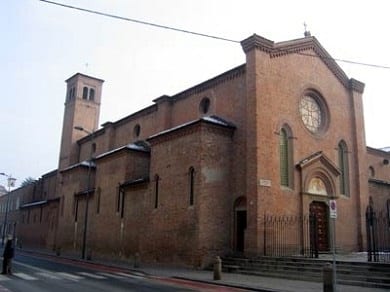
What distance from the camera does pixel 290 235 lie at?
21953mm

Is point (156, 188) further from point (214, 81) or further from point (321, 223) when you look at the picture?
point (321, 223)

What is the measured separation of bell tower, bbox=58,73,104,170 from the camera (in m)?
43.5

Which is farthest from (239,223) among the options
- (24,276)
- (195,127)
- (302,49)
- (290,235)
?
(302,49)

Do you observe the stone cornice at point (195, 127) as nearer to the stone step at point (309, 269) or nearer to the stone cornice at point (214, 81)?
the stone cornice at point (214, 81)

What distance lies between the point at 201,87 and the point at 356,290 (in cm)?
1639

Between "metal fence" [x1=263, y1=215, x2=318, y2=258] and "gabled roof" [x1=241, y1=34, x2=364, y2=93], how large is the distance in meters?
8.95

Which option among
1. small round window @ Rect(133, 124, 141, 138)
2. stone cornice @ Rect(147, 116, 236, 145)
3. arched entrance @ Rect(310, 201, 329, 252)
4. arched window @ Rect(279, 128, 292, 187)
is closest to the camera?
stone cornice @ Rect(147, 116, 236, 145)

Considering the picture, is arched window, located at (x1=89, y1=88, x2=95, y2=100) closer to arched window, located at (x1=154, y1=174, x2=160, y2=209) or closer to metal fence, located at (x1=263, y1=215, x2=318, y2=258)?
arched window, located at (x1=154, y1=174, x2=160, y2=209)

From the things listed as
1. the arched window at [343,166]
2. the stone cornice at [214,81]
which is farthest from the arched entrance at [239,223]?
the arched window at [343,166]

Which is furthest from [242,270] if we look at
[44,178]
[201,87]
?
[44,178]

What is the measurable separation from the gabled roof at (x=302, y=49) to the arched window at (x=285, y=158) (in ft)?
14.7

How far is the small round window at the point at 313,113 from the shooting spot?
25.5 m

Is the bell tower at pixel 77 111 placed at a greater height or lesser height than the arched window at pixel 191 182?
greater

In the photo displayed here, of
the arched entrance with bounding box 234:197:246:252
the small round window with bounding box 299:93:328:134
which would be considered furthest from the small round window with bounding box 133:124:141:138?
the arched entrance with bounding box 234:197:246:252
